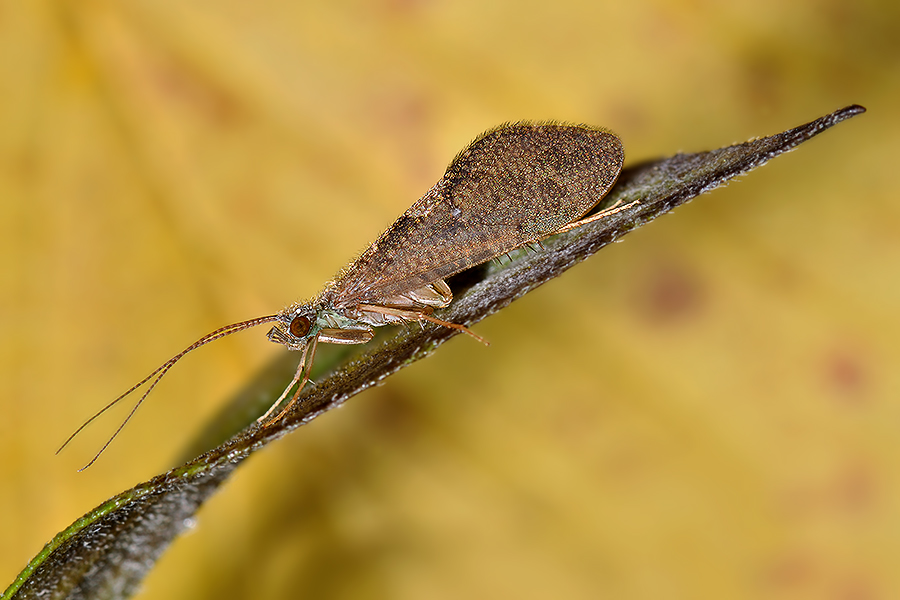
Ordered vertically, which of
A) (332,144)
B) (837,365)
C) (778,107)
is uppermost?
(332,144)

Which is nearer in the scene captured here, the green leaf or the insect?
the green leaf

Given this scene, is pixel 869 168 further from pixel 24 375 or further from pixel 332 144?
pixel 24 375

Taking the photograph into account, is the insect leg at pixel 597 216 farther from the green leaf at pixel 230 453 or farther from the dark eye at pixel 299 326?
the dark eye at pixel 299 326

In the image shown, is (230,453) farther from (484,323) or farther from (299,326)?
A: (484,323)

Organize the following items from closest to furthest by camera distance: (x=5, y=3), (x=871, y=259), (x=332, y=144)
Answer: (x=871, y=259) → (x=5, y=3) → (x=332, y=144)

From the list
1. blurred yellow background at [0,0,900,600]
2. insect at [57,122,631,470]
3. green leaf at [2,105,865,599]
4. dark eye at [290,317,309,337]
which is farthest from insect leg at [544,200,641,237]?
dark eye at [290,317,309,337]

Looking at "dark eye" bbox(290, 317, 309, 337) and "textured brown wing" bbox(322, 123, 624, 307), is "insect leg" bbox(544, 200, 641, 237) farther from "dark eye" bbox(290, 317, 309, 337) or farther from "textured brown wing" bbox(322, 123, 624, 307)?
"dark eye" bbox(290, 317, 309, 337)

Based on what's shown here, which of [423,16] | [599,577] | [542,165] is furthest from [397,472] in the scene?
[423,16]
